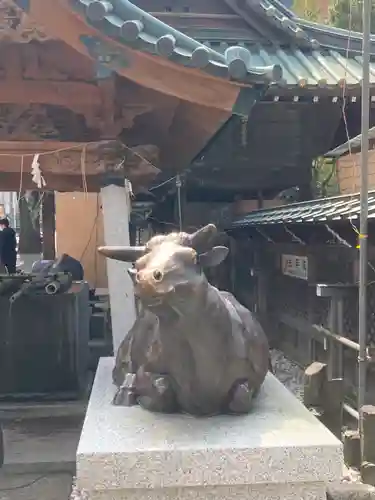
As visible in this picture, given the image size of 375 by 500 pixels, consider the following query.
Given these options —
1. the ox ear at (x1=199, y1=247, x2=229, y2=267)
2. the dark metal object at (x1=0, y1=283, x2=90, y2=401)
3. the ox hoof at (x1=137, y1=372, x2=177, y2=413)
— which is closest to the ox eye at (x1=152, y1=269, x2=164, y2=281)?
the ox ear at (x1=199, y1=247, x2=229, y2=267)

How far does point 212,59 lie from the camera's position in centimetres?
427

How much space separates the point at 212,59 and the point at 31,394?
3.81m

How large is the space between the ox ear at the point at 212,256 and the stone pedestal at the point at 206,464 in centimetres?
89

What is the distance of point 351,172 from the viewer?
768cm

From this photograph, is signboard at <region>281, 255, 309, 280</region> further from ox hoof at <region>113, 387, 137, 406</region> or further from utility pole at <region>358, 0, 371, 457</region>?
ox hoof at <region>113, 387, 137, 406</region>

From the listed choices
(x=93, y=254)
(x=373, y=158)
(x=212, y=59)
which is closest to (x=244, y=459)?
(x=212, y=59)

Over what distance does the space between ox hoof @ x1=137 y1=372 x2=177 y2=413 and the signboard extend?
165 inches

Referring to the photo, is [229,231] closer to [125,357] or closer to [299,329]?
[299,329]

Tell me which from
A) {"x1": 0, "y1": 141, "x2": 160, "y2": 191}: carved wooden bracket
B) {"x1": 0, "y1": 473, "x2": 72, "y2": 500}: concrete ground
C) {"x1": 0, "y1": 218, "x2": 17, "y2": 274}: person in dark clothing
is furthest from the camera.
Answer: {"x1": 0, "y1": 218, "x2": 17, "y2": 274}: person in dark clothing

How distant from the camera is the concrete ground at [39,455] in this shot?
4.37m

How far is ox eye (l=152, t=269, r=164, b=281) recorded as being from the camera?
281cm

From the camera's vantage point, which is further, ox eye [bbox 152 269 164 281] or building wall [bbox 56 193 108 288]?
building wall [bbox 56 193 108 288]

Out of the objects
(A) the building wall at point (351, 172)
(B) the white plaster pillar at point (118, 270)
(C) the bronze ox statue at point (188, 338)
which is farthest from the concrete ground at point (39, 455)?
(A) the building wall at point (351, 172)

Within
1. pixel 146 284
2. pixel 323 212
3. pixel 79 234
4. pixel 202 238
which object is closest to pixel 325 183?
pixel 323 212
